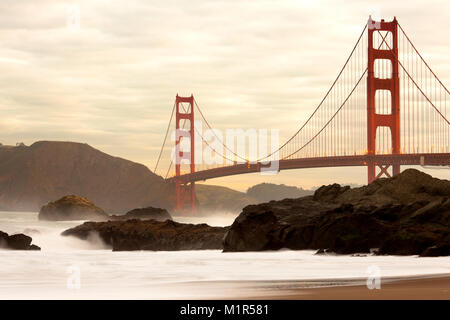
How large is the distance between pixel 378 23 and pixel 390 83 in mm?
5998

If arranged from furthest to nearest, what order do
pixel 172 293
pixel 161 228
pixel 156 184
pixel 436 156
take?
pixel 156 184, pixel 436 156, pixel 161 228, pixel 172 293

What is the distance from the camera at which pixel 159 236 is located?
99.3ft

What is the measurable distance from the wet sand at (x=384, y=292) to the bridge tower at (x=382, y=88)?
5526 centimetres

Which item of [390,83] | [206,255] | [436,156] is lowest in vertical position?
[206,255]

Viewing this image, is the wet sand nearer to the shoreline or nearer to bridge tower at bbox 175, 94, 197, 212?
the shoreline

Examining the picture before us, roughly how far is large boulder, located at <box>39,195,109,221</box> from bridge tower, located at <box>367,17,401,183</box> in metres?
25.0

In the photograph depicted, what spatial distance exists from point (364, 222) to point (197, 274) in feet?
24.9

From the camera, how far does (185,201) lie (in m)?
100

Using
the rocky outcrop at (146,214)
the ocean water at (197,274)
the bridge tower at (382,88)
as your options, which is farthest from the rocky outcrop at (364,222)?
the bridge tower at (382,88)

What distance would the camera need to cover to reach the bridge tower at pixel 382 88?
7236 centimetres

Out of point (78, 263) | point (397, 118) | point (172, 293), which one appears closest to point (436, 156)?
point (397, 118)

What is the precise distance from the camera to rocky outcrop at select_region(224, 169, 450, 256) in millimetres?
22234

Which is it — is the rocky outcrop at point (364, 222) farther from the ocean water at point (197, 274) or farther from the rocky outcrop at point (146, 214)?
the rocky outcrop at point (146, 214)
